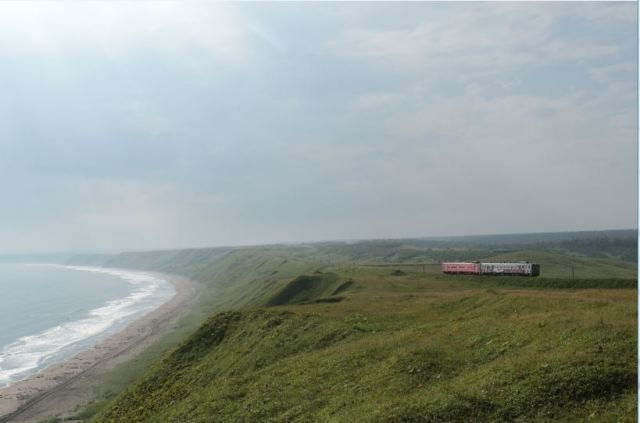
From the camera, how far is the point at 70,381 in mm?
65500

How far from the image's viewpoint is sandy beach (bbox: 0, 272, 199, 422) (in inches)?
2131

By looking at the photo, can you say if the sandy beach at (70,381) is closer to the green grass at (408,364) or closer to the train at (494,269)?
the green grass at (408,364)

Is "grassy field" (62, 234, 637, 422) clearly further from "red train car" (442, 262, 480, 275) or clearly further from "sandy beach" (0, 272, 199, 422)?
"red train car" (442, 262, 480, 275)

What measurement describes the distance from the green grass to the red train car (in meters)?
29.9

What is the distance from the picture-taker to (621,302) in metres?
37.4

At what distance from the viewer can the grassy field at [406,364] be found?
77.7 feet

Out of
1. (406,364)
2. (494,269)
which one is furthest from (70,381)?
(494,269)

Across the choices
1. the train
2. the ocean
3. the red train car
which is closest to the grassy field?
the train

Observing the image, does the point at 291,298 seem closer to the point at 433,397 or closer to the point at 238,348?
the point at 238,348

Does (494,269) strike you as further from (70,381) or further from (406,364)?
(70,381)

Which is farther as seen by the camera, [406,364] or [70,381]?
[70,381]

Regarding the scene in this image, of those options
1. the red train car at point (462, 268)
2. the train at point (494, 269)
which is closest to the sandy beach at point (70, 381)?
the red train car at point (462, 268)

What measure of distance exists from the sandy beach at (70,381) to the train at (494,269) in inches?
2420

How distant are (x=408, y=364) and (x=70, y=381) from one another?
55882mm
